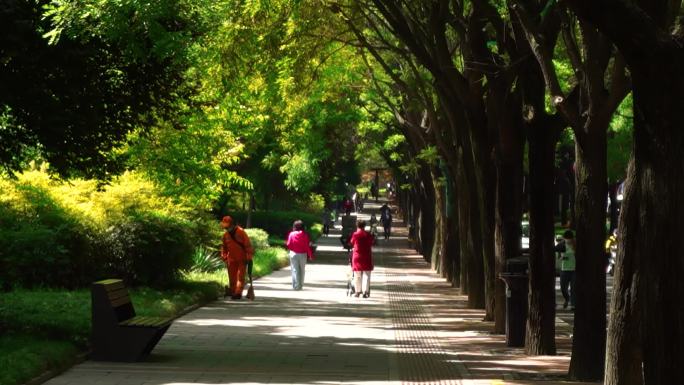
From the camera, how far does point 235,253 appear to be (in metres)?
26.3

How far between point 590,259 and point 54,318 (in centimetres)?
737

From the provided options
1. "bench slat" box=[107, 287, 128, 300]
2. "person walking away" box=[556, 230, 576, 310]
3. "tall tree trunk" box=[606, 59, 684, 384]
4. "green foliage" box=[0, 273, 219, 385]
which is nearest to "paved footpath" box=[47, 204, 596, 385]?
"green foliage" box=[0, 273, 219, 385]

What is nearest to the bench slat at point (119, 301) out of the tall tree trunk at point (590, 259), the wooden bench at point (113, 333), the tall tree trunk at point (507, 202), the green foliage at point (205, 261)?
the wooden bench at point (113, 333)

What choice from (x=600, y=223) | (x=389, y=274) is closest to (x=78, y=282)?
(x=600, y=223)

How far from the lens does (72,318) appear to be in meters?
18.1

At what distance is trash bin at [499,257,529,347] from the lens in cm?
1820

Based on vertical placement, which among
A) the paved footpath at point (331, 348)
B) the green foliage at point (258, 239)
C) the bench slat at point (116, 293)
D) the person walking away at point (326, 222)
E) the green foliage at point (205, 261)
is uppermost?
the person walking away at point (326, 222)

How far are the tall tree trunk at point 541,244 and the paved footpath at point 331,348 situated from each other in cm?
34

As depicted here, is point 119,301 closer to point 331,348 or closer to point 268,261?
point 331,348

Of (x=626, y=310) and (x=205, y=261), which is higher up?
(x=205, y=261)

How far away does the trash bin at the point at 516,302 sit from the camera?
18.2 metres

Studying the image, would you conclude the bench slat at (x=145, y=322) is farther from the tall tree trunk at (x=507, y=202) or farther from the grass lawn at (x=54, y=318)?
the tall tree trunk at (x=507, y=202)

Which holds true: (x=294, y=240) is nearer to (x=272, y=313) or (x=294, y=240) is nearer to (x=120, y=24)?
(x=272, y=313)

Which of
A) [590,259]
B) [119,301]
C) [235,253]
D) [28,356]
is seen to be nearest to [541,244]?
[590,259]
